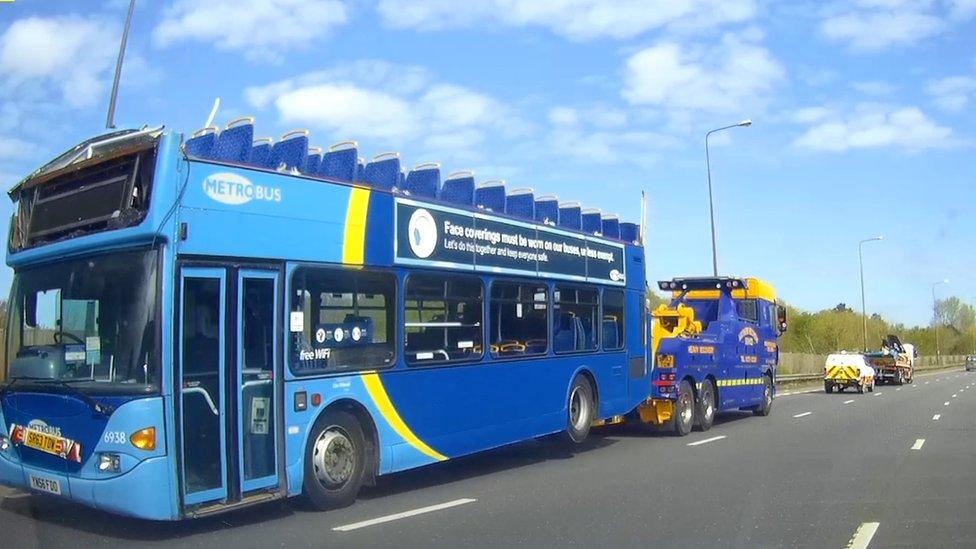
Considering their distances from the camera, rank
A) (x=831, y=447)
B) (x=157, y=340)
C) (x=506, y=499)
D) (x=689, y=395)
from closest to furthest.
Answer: (x=157, y=340) < (x=506, y=499) < (x=831, y=447) < (x=689, y=395)

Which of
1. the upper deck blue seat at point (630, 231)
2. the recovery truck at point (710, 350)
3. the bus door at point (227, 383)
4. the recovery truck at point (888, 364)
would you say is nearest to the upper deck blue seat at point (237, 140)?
the bus door at point (227, 383)

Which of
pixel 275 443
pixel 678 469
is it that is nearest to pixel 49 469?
pixel 275 443

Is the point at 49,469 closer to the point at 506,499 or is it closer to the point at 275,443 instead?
the point at 275,443

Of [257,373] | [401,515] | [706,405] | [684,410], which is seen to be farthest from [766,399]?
[257,373]

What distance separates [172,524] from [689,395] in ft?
38.0

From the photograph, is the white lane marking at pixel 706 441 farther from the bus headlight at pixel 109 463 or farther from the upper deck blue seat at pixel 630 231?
the bus headlight at pixel 109 463

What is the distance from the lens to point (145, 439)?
24.9ft

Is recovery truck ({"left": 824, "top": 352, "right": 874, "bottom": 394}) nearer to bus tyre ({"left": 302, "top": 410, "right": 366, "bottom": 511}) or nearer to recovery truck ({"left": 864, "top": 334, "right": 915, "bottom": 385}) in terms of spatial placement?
recovery truck ({"left": 864, "top": 334, "right": 915, "bottom": 385})

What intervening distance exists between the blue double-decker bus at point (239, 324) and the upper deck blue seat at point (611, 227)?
4160mm

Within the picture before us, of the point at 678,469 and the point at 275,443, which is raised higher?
the point at 275,443

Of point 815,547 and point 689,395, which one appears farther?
point 689,395

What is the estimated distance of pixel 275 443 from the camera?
8.68 meters

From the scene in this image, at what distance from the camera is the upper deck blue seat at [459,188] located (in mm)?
11750

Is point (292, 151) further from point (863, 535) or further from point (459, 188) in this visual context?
point (863, 535)
